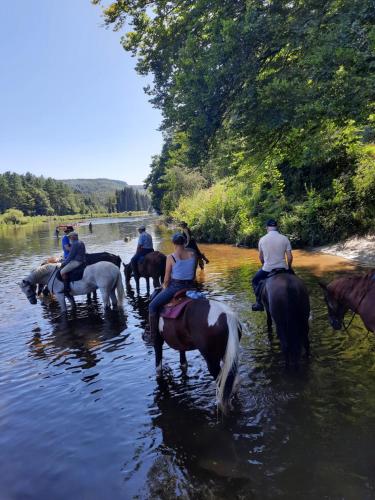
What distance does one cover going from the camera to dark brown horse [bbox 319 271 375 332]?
6.38 metres

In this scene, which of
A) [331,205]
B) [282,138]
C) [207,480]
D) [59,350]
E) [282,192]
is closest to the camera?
[207,480]

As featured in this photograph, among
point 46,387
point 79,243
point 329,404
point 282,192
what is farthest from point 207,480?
point 282,192

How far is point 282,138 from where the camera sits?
17.0m

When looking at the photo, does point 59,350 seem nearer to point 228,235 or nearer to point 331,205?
point 331,205

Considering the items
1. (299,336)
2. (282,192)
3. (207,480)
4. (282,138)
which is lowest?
(207,480)

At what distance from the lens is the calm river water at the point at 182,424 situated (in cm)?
442

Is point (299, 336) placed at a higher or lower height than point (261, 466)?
higher

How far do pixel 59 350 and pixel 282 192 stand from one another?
20305mm

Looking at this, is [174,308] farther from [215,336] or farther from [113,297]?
[113,297]

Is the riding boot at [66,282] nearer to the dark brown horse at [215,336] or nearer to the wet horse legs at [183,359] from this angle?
the wet horse legs at [183,359]

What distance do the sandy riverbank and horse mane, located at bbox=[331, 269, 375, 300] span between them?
32.0ft

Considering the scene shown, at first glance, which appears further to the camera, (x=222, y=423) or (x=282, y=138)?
(x=282, y=138)

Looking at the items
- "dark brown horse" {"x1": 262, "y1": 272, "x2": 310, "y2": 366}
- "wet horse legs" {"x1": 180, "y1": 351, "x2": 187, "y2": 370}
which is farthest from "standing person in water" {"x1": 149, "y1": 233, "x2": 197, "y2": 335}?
"dark brown horse" {"x1": 262, "y1": 272, "x2": 310, "y2": 366}

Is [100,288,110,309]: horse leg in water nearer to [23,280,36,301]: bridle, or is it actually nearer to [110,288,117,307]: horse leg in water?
[110,288,117,307]: horse leg in water
